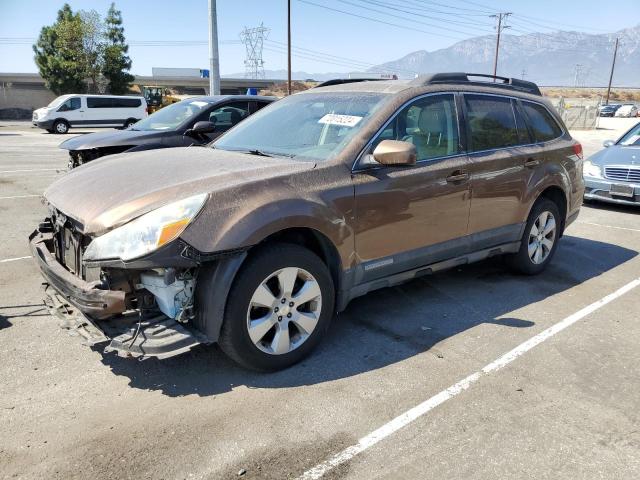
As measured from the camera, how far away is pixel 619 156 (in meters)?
9.40

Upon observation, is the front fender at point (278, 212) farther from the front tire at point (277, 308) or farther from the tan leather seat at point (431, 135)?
the tan leather seat at point (431, 135)

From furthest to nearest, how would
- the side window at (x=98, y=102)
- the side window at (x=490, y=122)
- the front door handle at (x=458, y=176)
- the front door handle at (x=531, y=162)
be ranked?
1. the side window at (x=98, y=102)
2. the front door handle at (x=531, y=162)
3. the side window at (x=490, y=122)
4. the front door handle at (x=458, y=176)

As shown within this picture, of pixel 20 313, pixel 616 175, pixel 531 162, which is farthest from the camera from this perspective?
pixel 616 175

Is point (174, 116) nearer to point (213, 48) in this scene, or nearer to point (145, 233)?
point (145, 233)

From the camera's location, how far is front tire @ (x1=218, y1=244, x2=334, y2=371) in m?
3.17

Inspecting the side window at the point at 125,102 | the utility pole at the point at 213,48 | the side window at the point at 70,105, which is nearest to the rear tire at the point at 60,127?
the side window at the point at 70,105

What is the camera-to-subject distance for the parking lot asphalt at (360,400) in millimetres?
2660

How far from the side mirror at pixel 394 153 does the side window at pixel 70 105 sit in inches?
1202

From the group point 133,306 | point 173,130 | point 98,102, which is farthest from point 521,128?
point 98,102

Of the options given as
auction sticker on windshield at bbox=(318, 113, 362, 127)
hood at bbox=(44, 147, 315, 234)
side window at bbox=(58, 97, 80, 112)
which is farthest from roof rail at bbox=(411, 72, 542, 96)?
side window at bbox=(58, 97, 80, 112)

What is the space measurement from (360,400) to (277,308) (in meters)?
0.74

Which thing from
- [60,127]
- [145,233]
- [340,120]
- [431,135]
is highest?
[340,120]

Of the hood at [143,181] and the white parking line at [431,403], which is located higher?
the hood at [143,181]

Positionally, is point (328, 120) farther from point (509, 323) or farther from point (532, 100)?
point (532, 100)
